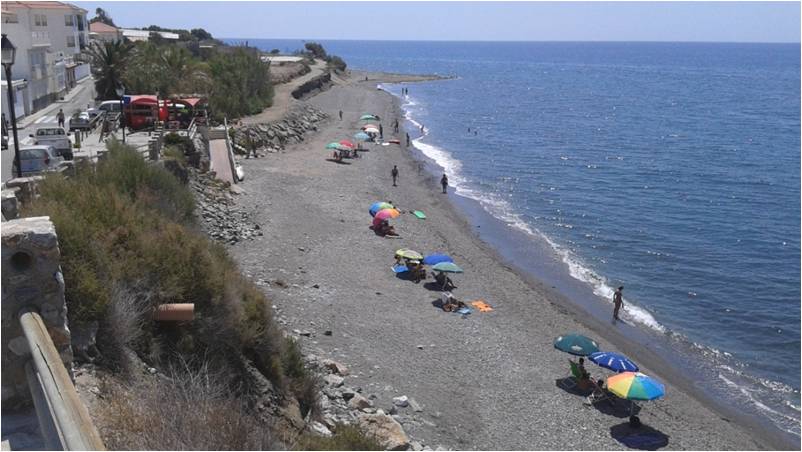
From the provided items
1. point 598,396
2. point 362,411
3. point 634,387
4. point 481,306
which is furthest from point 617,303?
point 362,411

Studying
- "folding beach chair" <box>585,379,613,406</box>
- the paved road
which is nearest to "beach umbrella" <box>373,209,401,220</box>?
the paved road

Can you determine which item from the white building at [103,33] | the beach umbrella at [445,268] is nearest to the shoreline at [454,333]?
the beach umbrella at [445,268]

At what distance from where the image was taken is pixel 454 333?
19891 mm

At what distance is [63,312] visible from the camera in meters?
7.22

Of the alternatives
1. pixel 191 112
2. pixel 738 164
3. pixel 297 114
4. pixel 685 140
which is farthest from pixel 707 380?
pixel 685 140

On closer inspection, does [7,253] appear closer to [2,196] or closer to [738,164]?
[2,196]

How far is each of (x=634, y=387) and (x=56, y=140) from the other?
20464 millimetres

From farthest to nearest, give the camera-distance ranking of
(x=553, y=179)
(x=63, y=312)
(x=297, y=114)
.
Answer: (x=297, y=114) → (x=553, y=179) → (x=63, y=312)

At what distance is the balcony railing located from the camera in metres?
45.7

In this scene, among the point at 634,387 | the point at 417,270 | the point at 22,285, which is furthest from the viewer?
the point at 417,270

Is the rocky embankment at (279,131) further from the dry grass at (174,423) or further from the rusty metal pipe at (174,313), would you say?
the dry grass at (174,423)

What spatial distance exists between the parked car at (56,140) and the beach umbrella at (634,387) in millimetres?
18218

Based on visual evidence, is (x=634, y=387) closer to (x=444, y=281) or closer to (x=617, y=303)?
(x=617, y=303)

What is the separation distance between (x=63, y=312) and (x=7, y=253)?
2.68 ft
